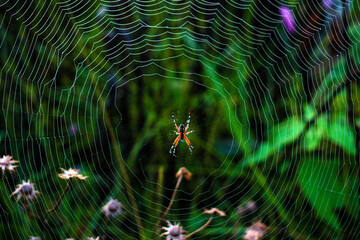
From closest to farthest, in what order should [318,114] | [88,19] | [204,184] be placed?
[318,114] < [204,184] < [88,19]

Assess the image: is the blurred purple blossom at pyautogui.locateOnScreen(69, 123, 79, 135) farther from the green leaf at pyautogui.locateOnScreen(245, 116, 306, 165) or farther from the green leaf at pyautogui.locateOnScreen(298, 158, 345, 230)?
the green leaf at pyautogui.locateOnScreen(298, 158, 345, 230)

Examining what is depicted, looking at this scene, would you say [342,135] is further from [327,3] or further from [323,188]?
[327,3]

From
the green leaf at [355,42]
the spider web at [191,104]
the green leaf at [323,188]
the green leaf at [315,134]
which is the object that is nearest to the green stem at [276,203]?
the spider web at [191,104]

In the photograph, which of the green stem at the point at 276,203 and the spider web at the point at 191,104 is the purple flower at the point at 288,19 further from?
the green stem at the point at 276,203

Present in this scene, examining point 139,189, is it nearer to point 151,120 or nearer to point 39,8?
point 151,120

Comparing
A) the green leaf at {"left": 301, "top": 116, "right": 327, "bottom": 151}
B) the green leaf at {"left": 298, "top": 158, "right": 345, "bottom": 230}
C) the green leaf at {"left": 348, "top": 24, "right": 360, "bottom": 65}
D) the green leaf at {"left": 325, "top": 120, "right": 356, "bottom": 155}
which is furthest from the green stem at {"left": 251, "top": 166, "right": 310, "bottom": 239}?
the green leaf at {"left": 348, "top": 24, "right": 360, "bottom": 65}

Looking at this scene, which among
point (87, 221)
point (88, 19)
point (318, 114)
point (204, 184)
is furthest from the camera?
point (88, 19)

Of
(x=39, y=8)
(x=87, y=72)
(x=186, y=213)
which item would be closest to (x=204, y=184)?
(x=186, y=213)

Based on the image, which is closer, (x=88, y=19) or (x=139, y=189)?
(x=139, y=189)
